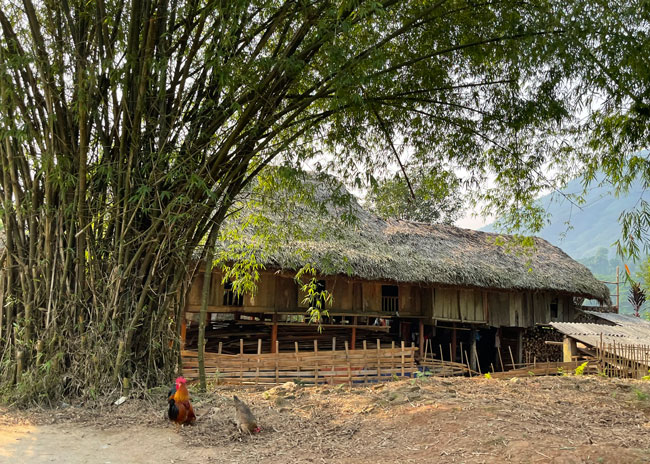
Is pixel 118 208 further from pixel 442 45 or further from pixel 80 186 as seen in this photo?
pixel 442 45

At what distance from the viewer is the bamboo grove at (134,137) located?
4.12m

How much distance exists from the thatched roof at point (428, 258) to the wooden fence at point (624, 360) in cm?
191

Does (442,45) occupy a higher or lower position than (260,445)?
higher

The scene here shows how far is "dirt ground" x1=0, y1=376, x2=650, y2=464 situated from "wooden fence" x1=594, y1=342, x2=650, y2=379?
4220 millimetres

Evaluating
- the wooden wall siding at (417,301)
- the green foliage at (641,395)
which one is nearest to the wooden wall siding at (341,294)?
the wooden wall siding at (417,301)

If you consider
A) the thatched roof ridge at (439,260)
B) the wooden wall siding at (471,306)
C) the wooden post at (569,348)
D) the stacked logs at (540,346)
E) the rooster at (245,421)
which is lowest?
the stacked logs at (540,346)

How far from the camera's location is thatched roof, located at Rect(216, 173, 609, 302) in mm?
10508

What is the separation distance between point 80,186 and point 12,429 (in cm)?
178

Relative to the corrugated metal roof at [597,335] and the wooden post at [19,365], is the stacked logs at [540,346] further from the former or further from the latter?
the wooden post at [19,365]

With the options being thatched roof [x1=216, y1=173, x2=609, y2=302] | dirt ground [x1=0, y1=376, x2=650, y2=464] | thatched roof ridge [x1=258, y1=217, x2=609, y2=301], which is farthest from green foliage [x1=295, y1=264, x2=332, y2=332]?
dirt ground [x1=0, y1=376, x2=650, y2=464]

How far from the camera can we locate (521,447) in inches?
113

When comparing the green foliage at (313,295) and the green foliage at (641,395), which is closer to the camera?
the green foliage at (641,395)

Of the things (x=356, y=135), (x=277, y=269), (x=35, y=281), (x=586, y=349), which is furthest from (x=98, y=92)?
(x=586, y=349)

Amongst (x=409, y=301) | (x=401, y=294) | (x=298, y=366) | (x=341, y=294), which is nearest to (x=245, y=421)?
(x=298, y=366)
